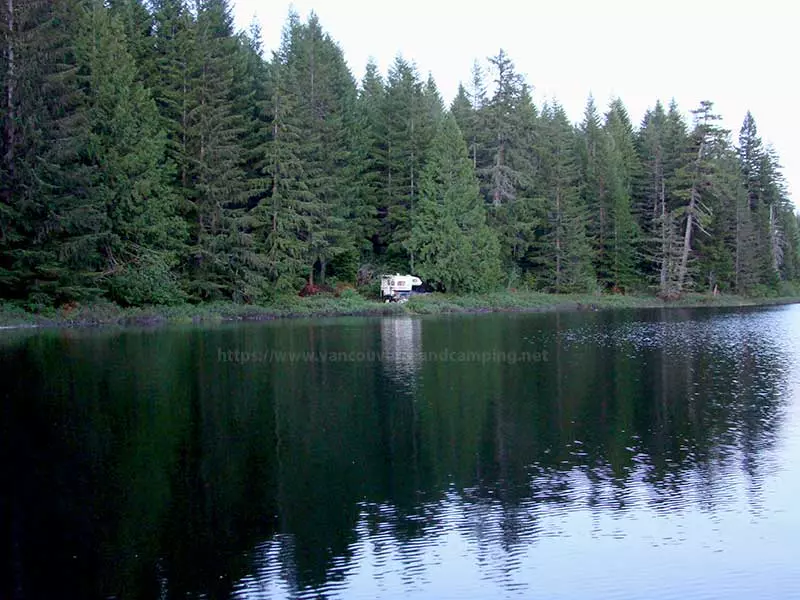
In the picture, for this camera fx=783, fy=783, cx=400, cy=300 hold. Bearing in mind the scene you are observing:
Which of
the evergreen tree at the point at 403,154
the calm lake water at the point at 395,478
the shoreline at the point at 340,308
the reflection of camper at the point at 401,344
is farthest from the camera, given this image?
the evergreen tree at the point at 403,154

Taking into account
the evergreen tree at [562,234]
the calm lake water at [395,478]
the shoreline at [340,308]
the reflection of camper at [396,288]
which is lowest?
the calm lake water at [395,478]

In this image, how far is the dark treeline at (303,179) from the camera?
3675 cm

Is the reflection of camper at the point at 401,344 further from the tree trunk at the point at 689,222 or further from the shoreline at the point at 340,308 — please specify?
the tree trunk at the point at 689,222

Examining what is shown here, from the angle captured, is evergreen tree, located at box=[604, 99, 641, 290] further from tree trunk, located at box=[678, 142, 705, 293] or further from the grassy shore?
tree trunk, located at box=[678, 142, 705, 293]

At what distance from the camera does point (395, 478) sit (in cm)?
1304

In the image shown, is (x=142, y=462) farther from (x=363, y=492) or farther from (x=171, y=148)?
(x=171, y=148)

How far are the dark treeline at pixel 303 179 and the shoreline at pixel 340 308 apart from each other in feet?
3.46

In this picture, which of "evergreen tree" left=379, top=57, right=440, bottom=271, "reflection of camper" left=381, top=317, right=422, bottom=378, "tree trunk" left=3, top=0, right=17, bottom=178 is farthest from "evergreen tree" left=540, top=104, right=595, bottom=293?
"tree trunk" left=3, top=0, right=17, bottom=178

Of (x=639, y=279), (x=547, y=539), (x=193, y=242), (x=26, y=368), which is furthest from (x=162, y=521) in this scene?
(x=639, y=279)

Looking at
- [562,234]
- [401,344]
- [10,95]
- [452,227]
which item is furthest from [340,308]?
[562,234]

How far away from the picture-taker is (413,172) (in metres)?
58.5

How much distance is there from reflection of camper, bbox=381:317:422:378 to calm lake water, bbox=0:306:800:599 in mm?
541

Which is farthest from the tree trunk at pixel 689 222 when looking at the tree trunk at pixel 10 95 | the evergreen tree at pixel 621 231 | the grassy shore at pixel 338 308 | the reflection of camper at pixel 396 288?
the tree trunk at pixel 10 95

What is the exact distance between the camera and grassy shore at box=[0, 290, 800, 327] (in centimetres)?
3675
